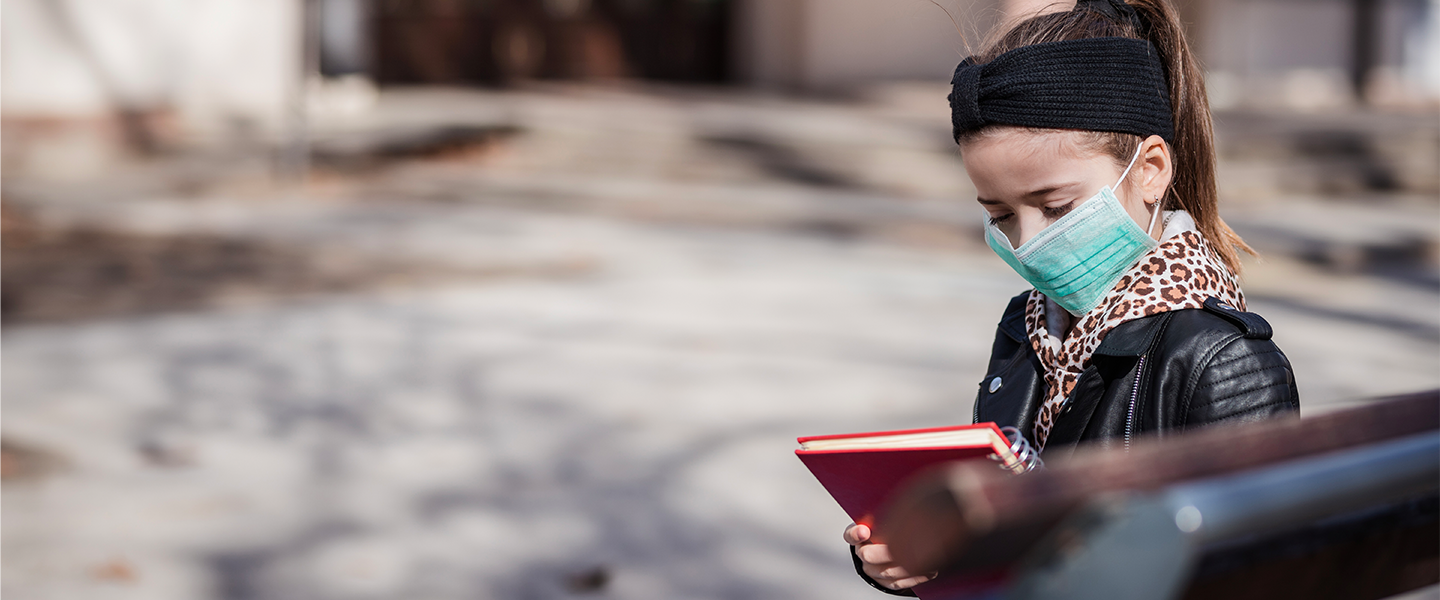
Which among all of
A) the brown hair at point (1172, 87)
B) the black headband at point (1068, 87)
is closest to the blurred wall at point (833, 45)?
the brown hair at point (1172, 87)

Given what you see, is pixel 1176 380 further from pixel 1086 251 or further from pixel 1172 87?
pixel 1172 87

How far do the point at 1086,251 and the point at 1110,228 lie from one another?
4cm

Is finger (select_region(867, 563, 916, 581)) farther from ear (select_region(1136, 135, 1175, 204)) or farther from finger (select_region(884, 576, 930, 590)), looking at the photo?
ear (select_region(1136, 135, 1175, 204))

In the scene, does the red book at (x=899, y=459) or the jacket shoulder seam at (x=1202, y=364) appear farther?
the jacket shoulder seam at (x=1202, y=364)

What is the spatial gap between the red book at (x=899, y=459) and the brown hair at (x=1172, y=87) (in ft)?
1.45

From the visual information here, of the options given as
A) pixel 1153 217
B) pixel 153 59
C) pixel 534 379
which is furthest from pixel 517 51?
pixel 1153 217

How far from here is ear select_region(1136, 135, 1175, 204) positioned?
151cm

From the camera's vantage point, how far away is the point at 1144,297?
1466 mm

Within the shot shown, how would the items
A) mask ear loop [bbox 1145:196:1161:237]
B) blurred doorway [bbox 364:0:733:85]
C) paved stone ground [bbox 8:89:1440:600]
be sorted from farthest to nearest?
blurred doorway [bbox 364:0:733:85] < paved stone ground [bbox 8:89:1440:600] < mask ear loop [bbox 1145:196:1161:237]

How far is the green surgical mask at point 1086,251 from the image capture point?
1495mm

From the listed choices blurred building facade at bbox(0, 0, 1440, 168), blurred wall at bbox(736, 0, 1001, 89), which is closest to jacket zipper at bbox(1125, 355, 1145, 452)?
blurred building facade at bbox(0, 0, 1440, 168)

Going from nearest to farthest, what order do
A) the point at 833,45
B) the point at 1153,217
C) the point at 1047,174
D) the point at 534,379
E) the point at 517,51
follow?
the point at 1047,174 → the point at 1153,217 → the point at 534,379 → the point at 517,51 → the point at 833,45

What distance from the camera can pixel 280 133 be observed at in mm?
10969

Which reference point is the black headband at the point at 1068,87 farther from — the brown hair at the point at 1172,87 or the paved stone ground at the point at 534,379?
the paved stone ground at the point at 534,379
